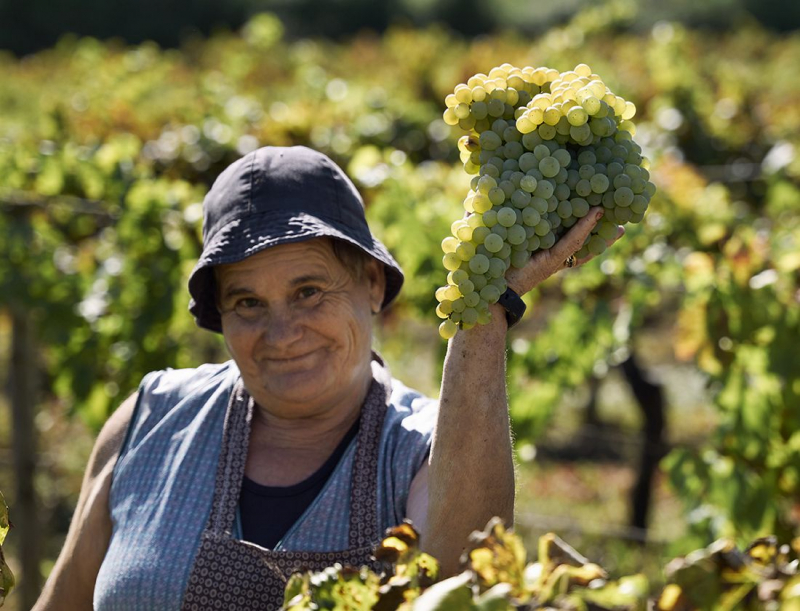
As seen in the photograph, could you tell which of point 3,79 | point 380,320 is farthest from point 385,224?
point 3,79

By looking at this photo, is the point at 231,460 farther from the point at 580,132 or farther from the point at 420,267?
the point at 420,267

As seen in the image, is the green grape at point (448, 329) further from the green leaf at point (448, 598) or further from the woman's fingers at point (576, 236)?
the green leaf at point (448, 598)

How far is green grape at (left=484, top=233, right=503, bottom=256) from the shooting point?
149cm

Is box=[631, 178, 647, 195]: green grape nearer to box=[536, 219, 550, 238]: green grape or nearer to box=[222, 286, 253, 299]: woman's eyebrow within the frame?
box=[536, 219, 550, 238]: green grape

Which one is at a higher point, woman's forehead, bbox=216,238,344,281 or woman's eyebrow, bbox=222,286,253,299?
woman's forehead, bbox=216,238,344,281

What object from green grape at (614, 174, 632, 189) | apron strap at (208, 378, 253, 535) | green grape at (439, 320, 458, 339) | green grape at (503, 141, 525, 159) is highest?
green grape at (503, 141, 525, 159)

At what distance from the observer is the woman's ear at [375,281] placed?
2219 millimetres

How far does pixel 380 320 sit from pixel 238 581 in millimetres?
2930

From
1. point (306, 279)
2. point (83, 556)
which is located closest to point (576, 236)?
point (306, 279)

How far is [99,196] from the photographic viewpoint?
437 cm

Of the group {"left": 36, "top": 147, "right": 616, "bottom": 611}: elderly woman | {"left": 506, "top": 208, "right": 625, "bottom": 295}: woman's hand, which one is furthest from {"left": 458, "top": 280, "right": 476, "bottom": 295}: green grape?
{"left": 36, "top": 147, "right": 616, "bottom": 611}: elderly woman

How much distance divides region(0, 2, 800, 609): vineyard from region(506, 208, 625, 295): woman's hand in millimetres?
1827

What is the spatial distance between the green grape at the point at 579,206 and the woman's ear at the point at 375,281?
70cm

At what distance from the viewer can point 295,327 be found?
2.07m
